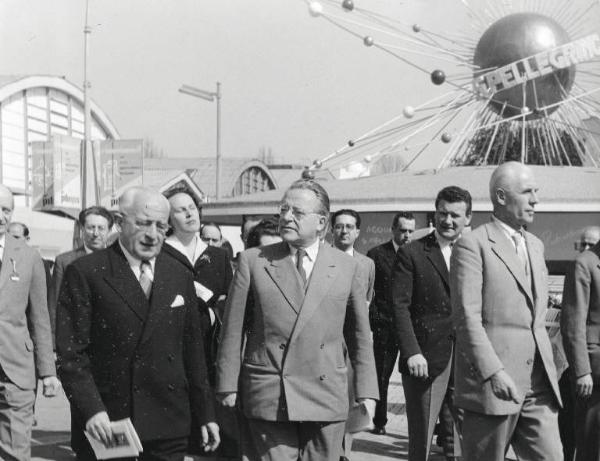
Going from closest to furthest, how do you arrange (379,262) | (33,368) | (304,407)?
(304,407) < (33,368) < (379,262)

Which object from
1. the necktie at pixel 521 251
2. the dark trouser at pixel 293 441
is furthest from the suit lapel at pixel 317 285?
the necktie at pixel 521 251

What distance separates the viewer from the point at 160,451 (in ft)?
15.9

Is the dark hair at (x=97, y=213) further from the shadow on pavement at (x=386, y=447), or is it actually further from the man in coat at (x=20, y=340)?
the shadow on pavement at (x=386, y=447)

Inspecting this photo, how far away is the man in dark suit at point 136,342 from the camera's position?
4738 millimetres

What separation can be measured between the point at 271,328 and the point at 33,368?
7.02 feet

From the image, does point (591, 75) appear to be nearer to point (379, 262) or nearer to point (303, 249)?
point (379, 262)

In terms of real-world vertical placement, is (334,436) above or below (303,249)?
below

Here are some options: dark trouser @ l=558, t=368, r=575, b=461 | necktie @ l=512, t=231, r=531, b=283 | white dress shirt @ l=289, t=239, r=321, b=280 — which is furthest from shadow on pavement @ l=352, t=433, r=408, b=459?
white dress shirt @ l=289, t=239, r=321, b=280

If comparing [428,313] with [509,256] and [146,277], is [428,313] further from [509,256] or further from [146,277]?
[146,277]

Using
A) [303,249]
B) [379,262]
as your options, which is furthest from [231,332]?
[379,262]

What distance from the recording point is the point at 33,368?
6691mm

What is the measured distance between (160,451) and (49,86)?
160ft

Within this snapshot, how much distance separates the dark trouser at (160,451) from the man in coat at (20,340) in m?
1.55

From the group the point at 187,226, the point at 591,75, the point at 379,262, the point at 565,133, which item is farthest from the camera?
the point at 565,133
